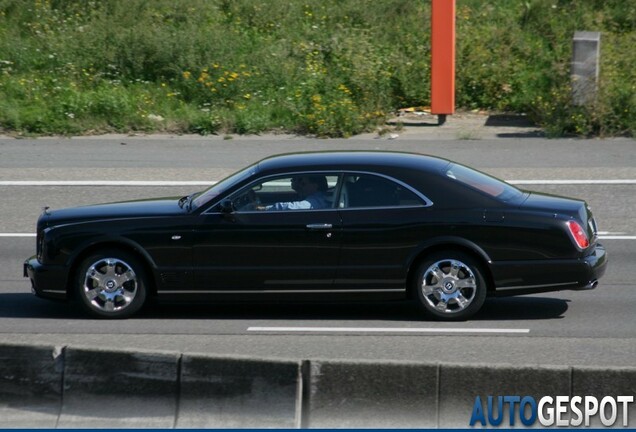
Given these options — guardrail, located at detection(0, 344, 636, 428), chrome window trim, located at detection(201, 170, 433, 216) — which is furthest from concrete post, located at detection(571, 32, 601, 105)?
guardrail, located at detection(0, 344, 636, 428)

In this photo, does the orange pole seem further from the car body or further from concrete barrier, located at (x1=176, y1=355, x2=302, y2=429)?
concrete barrier, located at (x1=176, y1=355, x2=302, y2=429)

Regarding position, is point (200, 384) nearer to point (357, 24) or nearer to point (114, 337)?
point (114, 337)

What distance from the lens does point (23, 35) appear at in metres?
25.3

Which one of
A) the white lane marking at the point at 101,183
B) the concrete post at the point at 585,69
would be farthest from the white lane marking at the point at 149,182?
the concrete post at the point at 585,69

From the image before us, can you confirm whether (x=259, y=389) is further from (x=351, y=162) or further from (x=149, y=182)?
(x=149, y=182)

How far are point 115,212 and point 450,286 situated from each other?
10.2 ft

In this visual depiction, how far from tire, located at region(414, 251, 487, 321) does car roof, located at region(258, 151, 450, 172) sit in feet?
2.96

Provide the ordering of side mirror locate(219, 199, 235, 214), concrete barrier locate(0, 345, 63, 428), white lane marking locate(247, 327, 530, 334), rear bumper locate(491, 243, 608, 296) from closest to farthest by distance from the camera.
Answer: concrete barrier locate(0, 345, 63, 428)
white lane marking locate(247, 327, 530, 334)
rear bumper locate(491, 243, 608, 296)
side mirror locate(219, 199, 235, 214)

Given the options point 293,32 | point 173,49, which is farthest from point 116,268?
point 293,32

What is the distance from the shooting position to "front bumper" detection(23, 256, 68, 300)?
1007cm

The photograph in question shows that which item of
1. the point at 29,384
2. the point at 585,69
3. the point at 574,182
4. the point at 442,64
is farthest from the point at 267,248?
the point at 585,69

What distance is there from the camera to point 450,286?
9.84m

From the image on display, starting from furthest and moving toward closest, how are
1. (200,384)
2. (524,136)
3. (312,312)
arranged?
(524,136)
(312,312)
(200,384)

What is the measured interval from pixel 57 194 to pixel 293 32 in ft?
33.9
